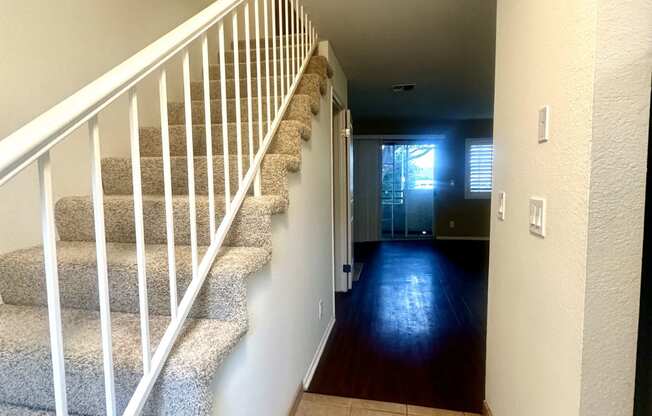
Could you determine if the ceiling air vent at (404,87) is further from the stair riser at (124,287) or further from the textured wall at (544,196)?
the stair riser at (124,287)

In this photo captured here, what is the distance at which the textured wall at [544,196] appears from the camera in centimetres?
92

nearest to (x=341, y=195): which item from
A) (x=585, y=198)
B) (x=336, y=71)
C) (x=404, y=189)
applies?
(x=336, y=71)

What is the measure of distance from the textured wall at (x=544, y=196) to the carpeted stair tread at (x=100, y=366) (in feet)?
3.09

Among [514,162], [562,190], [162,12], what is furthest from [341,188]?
[562,190]

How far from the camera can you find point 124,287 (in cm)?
122

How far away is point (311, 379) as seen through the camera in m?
2.21

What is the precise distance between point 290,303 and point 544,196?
1221 mm

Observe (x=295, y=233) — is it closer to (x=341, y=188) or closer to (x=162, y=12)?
(x=162, y=12)

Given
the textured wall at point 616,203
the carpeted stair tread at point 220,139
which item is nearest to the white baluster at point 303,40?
the carpeted stair tread at point 220,139

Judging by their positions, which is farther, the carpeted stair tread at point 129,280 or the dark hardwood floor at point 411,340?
the dark hardwood floor at point 411,340

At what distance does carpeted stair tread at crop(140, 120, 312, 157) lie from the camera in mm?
1777

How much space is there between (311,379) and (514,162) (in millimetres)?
1672

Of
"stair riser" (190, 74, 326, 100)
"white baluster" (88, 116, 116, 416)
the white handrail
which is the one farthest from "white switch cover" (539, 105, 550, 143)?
"stair riser" (190, 74, 326, 100)

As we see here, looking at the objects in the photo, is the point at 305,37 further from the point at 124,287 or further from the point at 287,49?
the point at 124,287
